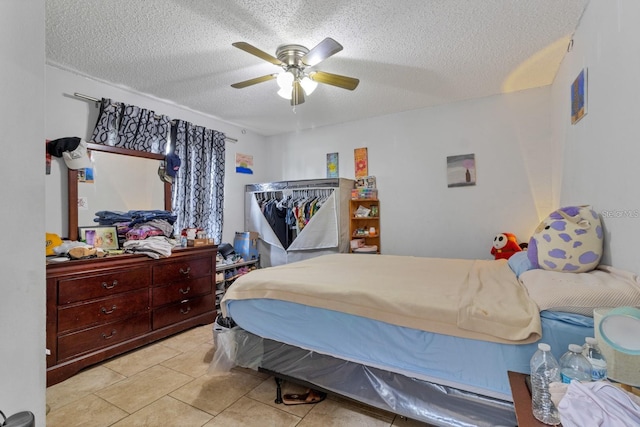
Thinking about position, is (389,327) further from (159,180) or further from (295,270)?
(159,180)

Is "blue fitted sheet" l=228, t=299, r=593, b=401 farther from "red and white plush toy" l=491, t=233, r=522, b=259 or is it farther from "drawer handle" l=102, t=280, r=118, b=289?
"red and white plush toy" l=491, t=233, r=522, b=259

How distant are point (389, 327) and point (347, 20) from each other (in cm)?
191

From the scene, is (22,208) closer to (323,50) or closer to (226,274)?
(323,50)

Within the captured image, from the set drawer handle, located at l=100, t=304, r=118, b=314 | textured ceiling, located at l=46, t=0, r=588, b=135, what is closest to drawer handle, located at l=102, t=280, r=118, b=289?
drawer handle, located at l=100, t=304, r=118, b=314

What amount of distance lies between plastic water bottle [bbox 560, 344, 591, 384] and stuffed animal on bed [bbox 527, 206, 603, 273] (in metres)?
0.68

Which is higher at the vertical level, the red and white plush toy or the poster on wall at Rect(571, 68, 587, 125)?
the poster on wall at Rect(571, 68, 587, 125)

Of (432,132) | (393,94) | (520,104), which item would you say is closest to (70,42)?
(393,94)

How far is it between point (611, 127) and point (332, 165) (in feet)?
10.3

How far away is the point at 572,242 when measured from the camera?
1.51 meters

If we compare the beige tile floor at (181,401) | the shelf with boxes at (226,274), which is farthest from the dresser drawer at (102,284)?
the shelf with boxes at (226,274)

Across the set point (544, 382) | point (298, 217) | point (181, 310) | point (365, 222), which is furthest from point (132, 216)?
point (544, 382)

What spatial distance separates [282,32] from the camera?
2.13 metres

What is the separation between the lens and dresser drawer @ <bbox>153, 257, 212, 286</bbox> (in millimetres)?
2783

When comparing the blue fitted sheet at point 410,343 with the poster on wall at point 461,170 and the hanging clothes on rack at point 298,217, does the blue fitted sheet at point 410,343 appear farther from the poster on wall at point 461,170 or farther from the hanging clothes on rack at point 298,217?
the poster on wall at point 461,170
